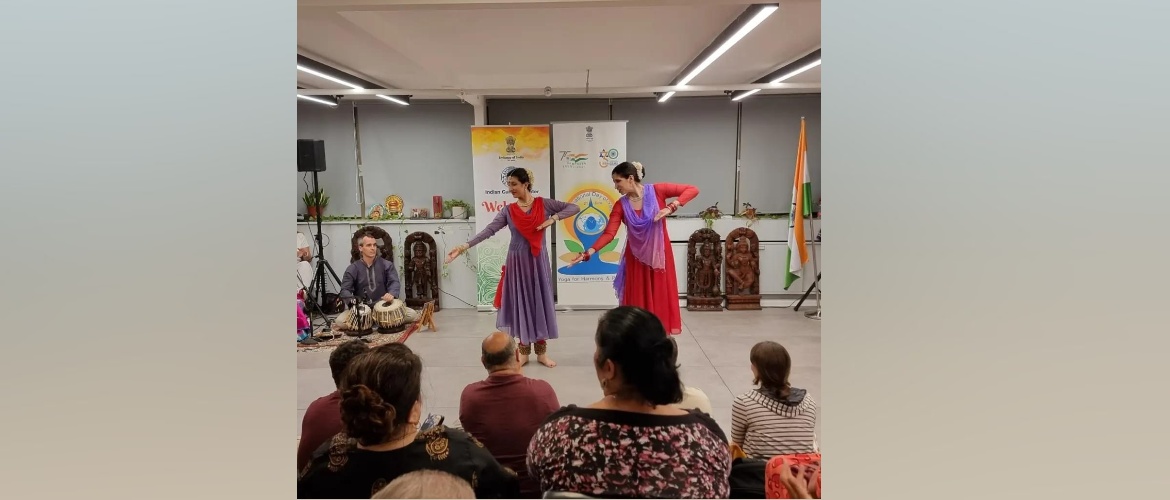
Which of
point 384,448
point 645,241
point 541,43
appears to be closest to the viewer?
point 384,448

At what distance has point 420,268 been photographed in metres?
6.58

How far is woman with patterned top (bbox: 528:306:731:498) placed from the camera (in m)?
1.30

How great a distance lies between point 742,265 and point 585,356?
2.54 m

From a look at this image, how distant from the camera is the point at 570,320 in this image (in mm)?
6043

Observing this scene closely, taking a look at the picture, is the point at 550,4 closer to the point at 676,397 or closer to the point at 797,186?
the point at 676,397

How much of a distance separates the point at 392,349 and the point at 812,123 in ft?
22.1

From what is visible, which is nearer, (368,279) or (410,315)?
(368,279)

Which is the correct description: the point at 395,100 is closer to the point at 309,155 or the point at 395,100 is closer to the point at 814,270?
the point at 309,155

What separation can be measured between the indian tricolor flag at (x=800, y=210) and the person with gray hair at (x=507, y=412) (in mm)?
4677

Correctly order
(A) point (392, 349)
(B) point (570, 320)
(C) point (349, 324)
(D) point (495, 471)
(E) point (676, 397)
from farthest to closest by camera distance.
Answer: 1. (B) point (570, 320)
2. (C) point (349, 324)
3. (A) point (392, 349)
4. (D) point (495, 471)
5. (E) point (676, 397)

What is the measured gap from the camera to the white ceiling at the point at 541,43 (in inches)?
146

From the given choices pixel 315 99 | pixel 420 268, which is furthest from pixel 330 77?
pixel 420 268

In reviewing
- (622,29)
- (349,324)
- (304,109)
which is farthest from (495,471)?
(304,109)

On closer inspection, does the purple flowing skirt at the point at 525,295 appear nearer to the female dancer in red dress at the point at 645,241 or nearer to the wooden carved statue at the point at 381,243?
the female dancer in red dress at the point at 645,241
